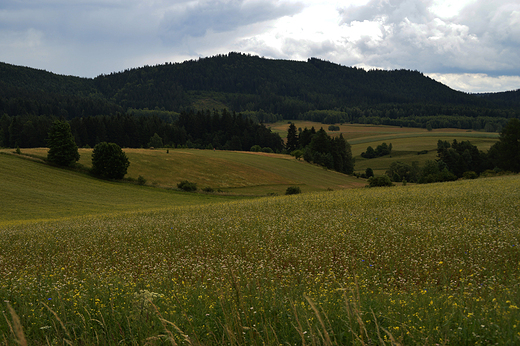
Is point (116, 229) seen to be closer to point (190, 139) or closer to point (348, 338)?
point (348, 338)

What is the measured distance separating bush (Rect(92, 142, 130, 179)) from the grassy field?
10.7 ft

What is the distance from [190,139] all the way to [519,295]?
156 meters

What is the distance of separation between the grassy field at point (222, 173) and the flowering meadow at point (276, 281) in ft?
163

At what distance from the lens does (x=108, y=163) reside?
64.4m

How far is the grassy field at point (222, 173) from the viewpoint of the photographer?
68.8m

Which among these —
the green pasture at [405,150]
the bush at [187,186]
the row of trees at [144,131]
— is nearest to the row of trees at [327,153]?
the green pasture at [405,150]

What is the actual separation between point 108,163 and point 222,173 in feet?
79.0

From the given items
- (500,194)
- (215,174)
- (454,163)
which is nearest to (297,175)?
(215,174)

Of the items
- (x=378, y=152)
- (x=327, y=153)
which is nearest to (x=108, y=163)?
(x=327, y=153)

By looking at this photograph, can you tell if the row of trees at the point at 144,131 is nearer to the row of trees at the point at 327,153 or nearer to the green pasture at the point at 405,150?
the row of trees at the point at 327,153

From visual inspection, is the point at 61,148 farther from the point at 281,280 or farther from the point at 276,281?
the point at 276,281

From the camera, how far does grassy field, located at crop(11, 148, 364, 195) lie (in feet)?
226

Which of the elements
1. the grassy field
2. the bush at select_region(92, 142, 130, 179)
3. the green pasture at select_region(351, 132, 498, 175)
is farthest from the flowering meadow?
the green pasture at select_region(351, 132, 498, 175)

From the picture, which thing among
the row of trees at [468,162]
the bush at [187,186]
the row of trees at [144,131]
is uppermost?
the row of trees at [144,131]
